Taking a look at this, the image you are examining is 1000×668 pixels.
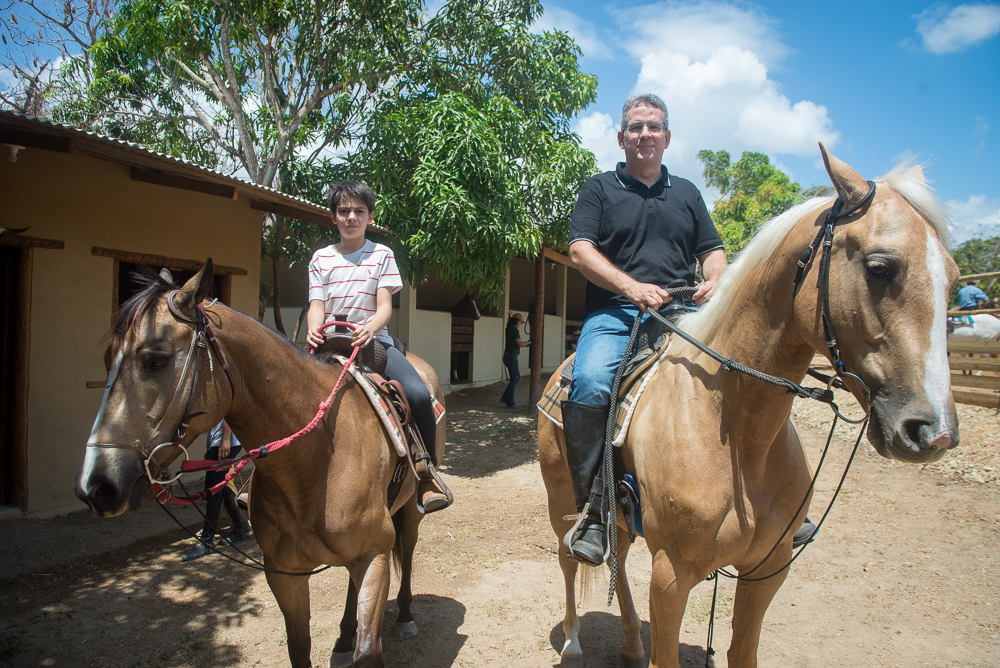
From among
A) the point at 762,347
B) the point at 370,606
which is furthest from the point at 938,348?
the point at 370,606

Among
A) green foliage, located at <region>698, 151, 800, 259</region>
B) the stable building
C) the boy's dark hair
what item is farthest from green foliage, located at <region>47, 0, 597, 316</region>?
green foliage, located at <region>698, 151, 800, 259</region>

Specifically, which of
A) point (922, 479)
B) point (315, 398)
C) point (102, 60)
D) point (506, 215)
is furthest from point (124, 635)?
point (102, 60)

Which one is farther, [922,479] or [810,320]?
[922,479]

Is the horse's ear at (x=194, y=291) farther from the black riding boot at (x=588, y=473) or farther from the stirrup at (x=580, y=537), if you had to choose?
the stirrup at (x=580, y=537)

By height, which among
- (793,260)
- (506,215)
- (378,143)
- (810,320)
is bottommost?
(810,320)

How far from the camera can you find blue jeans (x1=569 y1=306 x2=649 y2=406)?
251 centimetres

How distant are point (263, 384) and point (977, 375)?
35.6 ft

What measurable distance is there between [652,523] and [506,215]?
5.90 meters

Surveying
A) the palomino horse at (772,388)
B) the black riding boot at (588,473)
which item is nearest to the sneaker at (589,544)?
the black riding boot at (588,473)

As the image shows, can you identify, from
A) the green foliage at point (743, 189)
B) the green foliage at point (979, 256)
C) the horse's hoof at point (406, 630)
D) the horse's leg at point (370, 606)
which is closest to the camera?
the horse's leg at point (370, 606)

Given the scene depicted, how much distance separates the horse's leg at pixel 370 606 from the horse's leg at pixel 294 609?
0.91 ft

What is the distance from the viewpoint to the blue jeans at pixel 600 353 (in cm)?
251

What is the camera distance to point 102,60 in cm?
955

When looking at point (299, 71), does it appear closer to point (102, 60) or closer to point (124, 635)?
point (102, 60)
